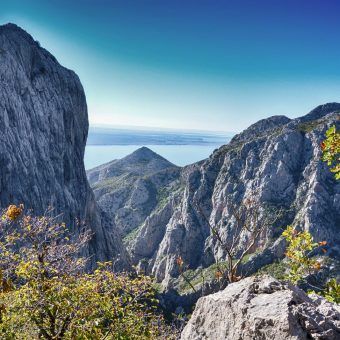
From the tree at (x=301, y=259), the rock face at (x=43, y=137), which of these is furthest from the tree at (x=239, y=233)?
the rock face at (x=43, y=137)

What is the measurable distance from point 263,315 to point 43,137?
117 meters

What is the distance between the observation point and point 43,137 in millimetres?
114125

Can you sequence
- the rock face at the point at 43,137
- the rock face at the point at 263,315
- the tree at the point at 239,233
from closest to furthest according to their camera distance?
the rock face at the point at 263,315, the tree at the point at 239,233, the rock face at the point at 43,137

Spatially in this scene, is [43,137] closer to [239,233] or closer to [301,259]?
[301,259]

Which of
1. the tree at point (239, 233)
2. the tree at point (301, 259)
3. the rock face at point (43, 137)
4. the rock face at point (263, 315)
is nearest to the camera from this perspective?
the rock face at point (263, 315)

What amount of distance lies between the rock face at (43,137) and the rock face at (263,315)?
7762 centimetres

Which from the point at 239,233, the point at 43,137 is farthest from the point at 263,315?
the point at 43,137

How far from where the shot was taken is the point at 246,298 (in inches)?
319

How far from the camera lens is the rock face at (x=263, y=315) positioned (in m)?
6.77

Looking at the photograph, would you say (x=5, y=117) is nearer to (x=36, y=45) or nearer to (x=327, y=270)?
(x=36, y=45)

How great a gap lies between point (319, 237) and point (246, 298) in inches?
6301

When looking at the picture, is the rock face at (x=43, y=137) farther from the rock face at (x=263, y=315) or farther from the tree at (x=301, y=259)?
the rock face at (x=263, y=315)

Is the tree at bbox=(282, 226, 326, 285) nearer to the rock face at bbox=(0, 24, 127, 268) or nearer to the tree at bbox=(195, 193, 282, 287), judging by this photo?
the tree at bbox=(195, 193, 282, 287)

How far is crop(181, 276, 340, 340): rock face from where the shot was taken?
6773 mm
